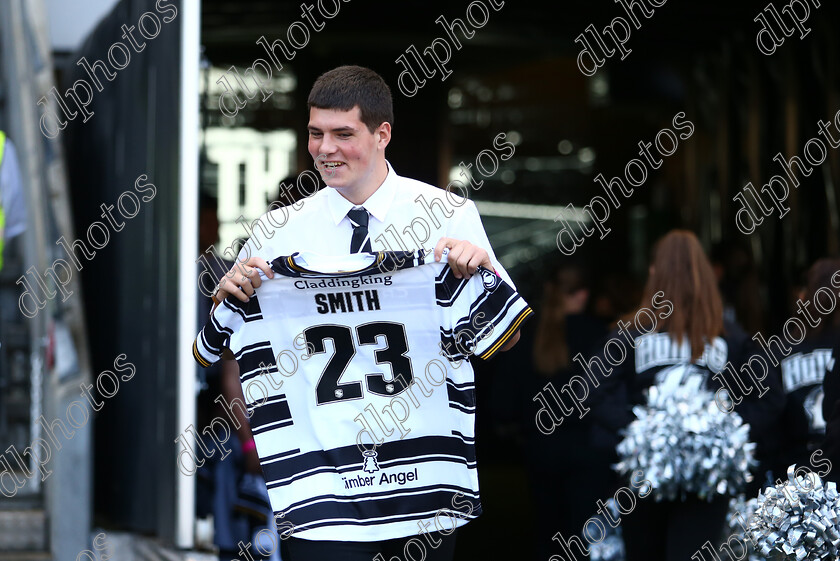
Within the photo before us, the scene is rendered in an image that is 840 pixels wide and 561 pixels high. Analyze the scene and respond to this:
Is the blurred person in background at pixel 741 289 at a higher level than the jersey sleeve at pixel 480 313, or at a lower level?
higher

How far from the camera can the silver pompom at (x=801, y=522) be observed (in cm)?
366

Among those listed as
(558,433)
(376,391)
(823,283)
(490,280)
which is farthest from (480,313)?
(558,433)

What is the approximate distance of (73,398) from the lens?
20.8ft

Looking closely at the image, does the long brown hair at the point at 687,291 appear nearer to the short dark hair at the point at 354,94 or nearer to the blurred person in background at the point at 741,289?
the short dark hair at the point at 354,94

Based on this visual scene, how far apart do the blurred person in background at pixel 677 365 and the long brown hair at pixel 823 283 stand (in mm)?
537

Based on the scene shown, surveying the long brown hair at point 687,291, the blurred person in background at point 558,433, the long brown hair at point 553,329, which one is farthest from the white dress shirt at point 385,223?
the long brown hair at point 553,329

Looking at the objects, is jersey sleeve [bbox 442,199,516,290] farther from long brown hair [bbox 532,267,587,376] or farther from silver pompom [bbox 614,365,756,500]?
long brown hair [bbox 532,267,587,376]

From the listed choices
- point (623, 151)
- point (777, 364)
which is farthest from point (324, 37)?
point (777, 364)

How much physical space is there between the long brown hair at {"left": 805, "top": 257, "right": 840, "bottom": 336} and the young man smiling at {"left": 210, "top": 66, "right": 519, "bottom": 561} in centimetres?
287

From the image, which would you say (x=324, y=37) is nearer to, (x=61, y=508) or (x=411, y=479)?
(x=61, y=508)

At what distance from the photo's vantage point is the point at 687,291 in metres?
5.48

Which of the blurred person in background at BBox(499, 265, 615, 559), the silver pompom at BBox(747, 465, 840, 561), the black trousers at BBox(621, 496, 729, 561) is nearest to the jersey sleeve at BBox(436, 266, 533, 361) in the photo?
the silver pompom at BBox(747, 465, 840, 561)

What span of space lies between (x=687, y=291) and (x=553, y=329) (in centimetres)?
228

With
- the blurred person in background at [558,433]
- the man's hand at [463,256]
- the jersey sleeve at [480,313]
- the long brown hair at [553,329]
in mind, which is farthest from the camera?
the long brown hair at [553,329]
